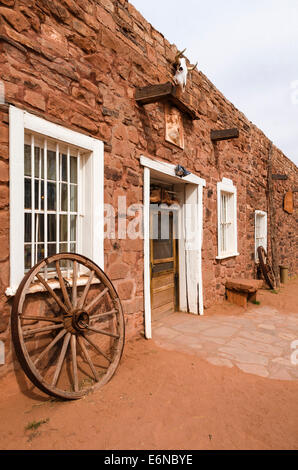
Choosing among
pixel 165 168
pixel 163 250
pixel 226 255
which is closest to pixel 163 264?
pixel 163 250

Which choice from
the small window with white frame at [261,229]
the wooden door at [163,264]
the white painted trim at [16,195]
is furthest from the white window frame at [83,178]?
the small window with white frame at [261,229]

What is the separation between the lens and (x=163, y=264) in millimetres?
4719

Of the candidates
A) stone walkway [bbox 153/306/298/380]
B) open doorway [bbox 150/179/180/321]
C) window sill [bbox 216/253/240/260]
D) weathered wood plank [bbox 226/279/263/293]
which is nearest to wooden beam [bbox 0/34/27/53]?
open doorway [bbox 150/179/180/321]

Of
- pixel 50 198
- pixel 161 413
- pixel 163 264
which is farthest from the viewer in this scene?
pixel 163 264

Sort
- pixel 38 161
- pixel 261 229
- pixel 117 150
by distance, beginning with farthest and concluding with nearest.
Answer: pixel 261 229, pixel 117 150, pixel 38 161

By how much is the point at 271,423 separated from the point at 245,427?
206 millimetres

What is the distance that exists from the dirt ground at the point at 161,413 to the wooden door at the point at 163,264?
1718 millimetres

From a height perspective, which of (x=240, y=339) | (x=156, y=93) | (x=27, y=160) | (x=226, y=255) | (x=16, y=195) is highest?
(x=156, y=93)

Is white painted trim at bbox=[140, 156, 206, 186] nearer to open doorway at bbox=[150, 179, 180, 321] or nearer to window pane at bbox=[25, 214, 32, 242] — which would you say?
open doorway at bbox=[150, 179, 180, 321]

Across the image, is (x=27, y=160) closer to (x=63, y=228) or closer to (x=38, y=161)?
(x=38, y=161)

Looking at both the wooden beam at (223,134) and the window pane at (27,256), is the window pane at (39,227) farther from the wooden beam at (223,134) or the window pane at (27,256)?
the wooden beam at (223,134)

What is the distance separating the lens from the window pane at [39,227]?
2551mm

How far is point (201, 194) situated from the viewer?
16.3 ft

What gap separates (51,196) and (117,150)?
3.16 ft
